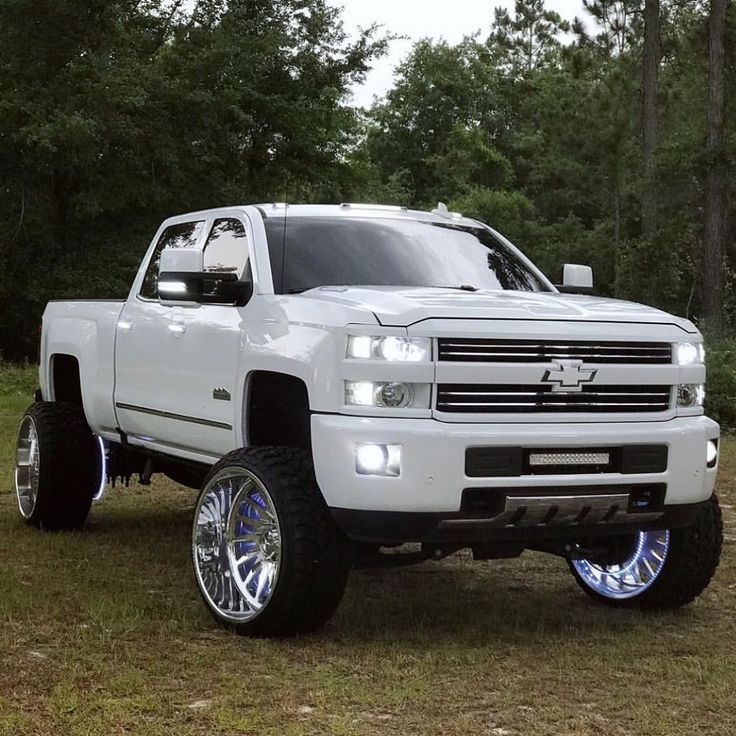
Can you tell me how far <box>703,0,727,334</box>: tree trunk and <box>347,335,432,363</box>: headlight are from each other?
86.3 feet

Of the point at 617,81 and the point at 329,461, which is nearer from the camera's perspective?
the point at 329,461

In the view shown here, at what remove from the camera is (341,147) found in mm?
36312

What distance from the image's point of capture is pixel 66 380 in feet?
30.1

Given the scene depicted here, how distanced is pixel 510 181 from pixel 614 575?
5222cm

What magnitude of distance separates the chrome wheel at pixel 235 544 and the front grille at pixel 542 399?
94cm

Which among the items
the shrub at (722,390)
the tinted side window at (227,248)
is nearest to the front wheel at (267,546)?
the tinted side window at (227,248)

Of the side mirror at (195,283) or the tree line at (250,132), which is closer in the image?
the side mirror at (195,283)

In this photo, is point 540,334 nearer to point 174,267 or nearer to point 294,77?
point 174,267

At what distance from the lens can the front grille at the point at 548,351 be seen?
551 centimetres

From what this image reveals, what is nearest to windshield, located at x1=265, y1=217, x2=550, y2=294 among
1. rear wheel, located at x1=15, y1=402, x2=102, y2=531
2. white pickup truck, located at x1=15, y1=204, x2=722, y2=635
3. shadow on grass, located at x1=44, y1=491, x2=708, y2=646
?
white pickup truck, located at x1=15, y1=204, x2=722, y2=635

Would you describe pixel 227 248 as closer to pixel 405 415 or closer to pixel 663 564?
pixel 405 415

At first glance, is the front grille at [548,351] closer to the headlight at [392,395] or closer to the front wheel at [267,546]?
the headlight at [392,395]

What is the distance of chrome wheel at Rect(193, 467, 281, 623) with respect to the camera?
5859 millimetres

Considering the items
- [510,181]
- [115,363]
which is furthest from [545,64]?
[115,363]
